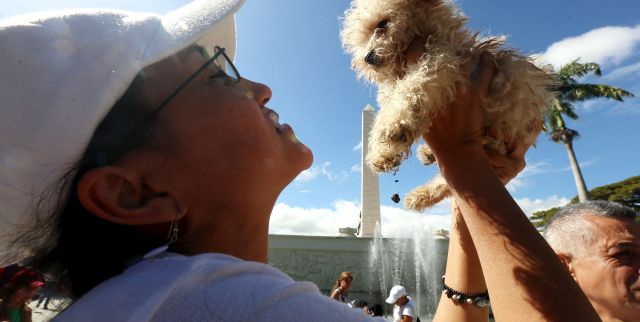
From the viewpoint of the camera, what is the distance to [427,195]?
8.16 feet

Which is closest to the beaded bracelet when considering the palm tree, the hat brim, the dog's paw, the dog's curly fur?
the dog's curly fur

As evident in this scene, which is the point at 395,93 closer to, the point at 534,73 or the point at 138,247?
the point at 534,73

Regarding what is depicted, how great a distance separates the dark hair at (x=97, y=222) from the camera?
3.33 ft

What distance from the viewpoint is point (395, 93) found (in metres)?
2.03

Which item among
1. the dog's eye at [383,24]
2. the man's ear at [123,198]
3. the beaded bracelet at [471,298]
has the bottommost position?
the beaded bracelet at [471,298]

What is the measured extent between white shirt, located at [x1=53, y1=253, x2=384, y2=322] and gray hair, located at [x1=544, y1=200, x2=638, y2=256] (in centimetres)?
214

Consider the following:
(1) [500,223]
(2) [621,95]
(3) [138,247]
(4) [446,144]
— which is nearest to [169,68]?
(3) [138,247]

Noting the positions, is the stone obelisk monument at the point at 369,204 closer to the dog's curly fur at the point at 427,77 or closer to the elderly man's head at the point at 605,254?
the elderly man's head at the point at 605,254

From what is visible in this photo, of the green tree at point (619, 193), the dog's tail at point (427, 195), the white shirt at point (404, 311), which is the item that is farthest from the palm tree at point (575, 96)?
the dog's tail at point (427, 195)

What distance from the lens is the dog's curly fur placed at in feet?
5.68

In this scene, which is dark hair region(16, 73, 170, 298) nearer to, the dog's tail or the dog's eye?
the dog's eye

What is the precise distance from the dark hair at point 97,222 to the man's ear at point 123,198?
0.04 metres

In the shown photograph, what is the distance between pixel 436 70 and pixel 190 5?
1.08m

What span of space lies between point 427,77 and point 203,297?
1.43 meters
